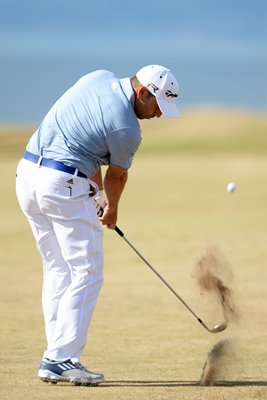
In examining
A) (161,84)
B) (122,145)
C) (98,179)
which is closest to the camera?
(122,145)

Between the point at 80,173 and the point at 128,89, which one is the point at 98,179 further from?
the point at 128,89

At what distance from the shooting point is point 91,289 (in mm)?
8375

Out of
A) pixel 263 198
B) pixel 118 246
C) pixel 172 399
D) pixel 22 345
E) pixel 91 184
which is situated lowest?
pixel 263 198

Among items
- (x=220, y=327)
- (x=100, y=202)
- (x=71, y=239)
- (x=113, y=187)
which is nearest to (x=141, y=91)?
(x=113, y=187)

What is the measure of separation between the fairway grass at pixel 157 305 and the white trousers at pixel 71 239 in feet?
1.27

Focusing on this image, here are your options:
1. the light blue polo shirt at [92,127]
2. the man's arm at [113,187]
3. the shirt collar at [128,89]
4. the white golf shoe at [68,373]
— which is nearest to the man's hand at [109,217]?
the man's arm at [113,187]

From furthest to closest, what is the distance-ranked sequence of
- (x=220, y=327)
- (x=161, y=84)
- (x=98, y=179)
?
(x=220, y=327)
(x=98, y=179)
(x=161, y=84)

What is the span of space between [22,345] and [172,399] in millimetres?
3176

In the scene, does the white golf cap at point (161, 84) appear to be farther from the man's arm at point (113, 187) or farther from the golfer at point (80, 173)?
the man's arm at point (113, 187)

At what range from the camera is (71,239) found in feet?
27.3

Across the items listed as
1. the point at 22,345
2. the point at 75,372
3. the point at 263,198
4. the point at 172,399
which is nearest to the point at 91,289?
the point at 75,372

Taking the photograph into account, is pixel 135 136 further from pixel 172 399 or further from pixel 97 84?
pixel 172 399

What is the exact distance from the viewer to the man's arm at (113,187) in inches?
322

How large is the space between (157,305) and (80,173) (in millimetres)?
5758
